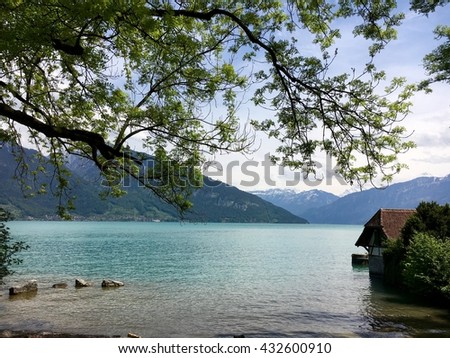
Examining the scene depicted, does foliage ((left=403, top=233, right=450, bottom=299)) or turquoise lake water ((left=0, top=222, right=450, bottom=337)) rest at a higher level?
foliage ((left=403, top=233, right=450, bottom=299))

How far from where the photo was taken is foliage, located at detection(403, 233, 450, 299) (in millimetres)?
26938

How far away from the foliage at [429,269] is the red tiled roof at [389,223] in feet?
40.0

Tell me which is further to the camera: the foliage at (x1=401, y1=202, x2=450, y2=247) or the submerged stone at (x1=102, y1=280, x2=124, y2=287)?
the submerged stone at (x1=102, y1=280, x2=124, y2=287)

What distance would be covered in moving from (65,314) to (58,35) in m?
20.5

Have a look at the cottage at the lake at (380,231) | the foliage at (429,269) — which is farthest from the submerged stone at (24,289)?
the cottage at the lake at (380,231)

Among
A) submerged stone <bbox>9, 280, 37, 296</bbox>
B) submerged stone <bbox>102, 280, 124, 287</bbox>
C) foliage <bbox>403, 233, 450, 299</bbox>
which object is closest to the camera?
foliage <bbox>403, 233, 450, 299</bbox>

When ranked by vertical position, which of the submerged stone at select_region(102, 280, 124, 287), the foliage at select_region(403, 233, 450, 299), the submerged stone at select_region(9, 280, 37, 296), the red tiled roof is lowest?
the submerged stone at select_region(102, 280, 124, 287)

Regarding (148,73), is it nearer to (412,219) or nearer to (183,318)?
(183,318)

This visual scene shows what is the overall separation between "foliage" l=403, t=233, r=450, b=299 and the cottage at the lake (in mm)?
12209

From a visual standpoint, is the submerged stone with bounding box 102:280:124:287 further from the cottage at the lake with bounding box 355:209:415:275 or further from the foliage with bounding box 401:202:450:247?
the cottage at the lake with bounding box 355:209:415:275

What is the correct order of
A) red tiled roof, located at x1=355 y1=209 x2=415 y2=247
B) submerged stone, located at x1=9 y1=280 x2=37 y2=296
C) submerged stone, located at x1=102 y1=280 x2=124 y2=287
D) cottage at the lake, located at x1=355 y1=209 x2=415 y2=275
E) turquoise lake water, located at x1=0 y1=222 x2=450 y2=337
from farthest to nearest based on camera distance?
1. cottage at the lake, located at x1=355 y1=209 x2=415 y2=275
2. red tiled roof, located at x1=355 y1=209 x2=415 y2=247
3. submerged stone, located at x1=102 y1=280 x2=124 y2=287
4. submerged stone, located at x1=9 y1=280 x2=37 y2=296
5. turquoise lake water, located at x1=0 y1=222 x2=450 y2=337

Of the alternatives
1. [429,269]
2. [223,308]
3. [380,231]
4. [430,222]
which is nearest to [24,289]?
[223,308]

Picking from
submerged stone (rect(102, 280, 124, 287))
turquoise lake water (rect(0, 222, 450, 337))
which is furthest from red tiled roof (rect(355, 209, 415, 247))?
submerged stone (rect(102, 280, 124, 287))

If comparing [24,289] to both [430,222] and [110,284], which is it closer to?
[110,284]
